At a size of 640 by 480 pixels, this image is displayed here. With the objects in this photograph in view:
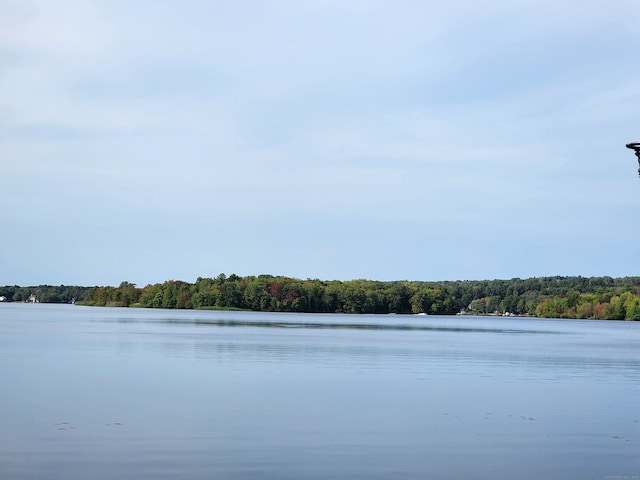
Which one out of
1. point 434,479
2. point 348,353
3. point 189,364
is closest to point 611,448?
point 434,479

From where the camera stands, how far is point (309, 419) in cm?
2141

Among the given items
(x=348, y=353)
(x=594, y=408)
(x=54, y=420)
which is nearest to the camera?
(x=54, y=420)

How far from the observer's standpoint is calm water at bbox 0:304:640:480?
1561 centimetres

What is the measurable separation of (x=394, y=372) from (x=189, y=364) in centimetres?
851

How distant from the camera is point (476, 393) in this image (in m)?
28.1

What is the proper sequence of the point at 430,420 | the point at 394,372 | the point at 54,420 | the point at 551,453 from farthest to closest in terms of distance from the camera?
the point at 394,372 → the point at 430,420 → the point at 54,420 → the point at 551,453

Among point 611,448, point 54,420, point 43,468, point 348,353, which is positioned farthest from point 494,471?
point 348,353

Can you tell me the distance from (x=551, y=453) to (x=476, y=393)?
34.9 feet

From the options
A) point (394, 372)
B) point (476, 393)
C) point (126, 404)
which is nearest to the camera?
point (126, 404)

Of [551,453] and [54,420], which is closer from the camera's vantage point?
[551,453]

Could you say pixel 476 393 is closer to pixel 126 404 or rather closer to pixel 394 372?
pixel 394 372

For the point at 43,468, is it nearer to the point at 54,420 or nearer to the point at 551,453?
the point at 54,420

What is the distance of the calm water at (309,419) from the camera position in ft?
51.2

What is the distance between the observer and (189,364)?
37.2 meters
